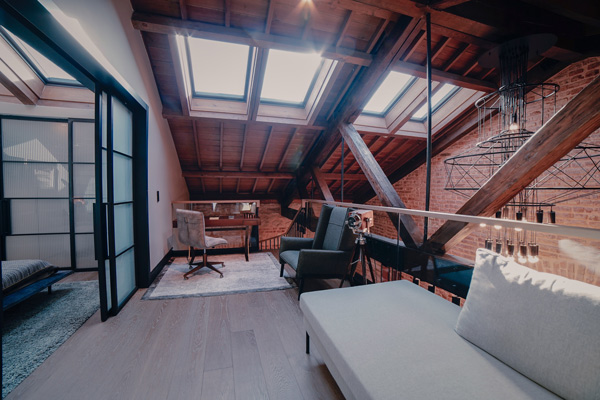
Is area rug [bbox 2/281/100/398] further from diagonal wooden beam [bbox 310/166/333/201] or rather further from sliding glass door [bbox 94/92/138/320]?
diagonal wooden beam [bbox 310/166/333/201]

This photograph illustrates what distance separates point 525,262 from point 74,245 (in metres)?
5.08

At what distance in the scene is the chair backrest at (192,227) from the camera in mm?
3219

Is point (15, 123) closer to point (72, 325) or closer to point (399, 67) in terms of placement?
point (72, 325)

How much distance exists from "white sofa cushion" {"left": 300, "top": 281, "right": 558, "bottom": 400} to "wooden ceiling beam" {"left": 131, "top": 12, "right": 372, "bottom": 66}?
277 centimetres

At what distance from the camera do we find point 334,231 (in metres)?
2.82

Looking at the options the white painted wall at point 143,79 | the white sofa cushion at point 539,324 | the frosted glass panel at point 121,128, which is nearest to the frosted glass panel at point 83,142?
the white painted wall at point 143,79

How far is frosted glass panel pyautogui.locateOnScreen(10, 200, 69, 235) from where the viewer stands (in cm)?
340

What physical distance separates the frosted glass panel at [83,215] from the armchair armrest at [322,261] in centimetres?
326

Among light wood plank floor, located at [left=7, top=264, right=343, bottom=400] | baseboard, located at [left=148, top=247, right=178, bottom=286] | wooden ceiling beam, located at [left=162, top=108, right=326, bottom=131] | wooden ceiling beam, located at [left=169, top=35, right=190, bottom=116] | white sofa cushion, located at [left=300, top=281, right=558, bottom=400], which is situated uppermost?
wooden ceiling beam, located at [left=169, top=35, right=190, bottom=116]

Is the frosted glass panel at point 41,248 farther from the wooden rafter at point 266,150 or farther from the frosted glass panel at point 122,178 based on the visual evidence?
the wooden rafter at point 266,150

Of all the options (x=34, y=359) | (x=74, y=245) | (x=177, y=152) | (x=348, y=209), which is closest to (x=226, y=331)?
(x=34, y=359)

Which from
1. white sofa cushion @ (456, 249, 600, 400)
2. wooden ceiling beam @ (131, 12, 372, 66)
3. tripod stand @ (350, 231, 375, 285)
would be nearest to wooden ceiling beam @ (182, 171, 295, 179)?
wooden ceiling beam @ (131, 12, 372, 66)

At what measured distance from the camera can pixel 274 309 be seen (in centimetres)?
246

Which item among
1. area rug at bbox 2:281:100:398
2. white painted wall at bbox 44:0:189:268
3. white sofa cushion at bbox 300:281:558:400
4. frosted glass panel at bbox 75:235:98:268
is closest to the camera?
white sofa cushion at bbox 300:281:558:400
